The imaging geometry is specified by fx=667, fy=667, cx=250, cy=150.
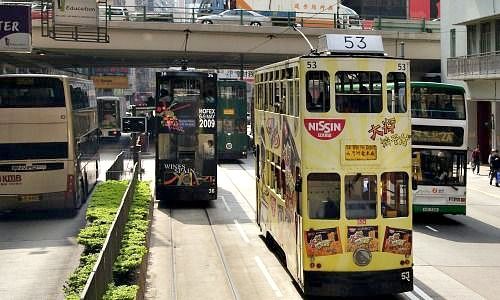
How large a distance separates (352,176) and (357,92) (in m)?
1.44

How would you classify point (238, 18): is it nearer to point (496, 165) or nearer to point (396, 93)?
point (496, 165)

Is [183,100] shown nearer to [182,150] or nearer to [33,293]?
[182,150]

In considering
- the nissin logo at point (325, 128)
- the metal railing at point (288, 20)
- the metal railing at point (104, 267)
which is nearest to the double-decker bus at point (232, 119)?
the metal railing at point (288, 20)

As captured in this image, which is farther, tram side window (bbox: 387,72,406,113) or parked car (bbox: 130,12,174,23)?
parked car (bbox: 130,12,174,23)

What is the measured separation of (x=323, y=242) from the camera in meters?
11.1

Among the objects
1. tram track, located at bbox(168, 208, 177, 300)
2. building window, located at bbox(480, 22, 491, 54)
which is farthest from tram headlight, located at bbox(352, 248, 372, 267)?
building window, located at bbox(480, 22, 491, 54)

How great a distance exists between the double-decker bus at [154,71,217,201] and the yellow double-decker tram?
33.4ft

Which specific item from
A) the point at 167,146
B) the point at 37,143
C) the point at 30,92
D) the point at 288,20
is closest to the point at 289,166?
the point at 167,146

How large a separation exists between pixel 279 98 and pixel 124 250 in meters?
4.38

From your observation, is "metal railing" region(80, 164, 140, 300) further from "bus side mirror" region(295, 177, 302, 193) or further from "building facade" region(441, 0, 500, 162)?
"building facade" region(441, 0, 500, 162)

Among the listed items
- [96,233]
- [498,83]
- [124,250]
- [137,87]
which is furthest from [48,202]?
[137,87]

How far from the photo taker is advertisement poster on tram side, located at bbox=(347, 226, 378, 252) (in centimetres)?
1107

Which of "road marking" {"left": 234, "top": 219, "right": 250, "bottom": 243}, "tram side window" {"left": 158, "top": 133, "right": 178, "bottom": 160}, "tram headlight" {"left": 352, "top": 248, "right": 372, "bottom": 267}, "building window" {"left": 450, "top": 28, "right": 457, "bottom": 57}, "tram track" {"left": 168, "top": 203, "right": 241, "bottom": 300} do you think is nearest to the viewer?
"tram headlight" {"left": 352, "top": 248, "right": 372, "bottom": 267}

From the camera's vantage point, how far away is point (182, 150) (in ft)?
71.3
